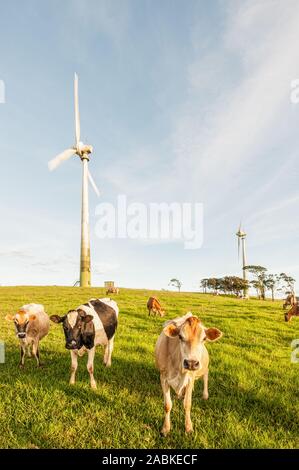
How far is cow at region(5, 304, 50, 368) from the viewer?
909cm

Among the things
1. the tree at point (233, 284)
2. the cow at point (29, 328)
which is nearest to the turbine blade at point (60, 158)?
the cow at point (29, 328)

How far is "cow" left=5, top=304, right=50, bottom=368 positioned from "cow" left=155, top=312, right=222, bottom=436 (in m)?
4.76

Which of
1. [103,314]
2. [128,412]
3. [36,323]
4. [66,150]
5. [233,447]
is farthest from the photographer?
[66,150]

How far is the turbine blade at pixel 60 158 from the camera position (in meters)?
56.7

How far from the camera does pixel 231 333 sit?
14648mm

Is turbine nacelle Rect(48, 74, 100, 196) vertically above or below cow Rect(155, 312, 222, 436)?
above

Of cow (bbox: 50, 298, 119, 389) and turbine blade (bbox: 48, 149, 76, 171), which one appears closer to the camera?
cow (bbox: 50, 298, 119, 389)

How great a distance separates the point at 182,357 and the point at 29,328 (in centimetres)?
632

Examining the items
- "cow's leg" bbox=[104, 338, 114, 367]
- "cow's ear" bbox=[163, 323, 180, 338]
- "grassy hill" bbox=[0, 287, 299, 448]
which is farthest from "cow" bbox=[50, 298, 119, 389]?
"cow's ear" bbox=[163, 323, 180, 338]

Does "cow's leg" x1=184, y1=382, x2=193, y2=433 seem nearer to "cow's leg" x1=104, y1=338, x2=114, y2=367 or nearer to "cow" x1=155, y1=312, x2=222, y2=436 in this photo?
"cow" x1=155, y1=312, x2=222, y2=436
